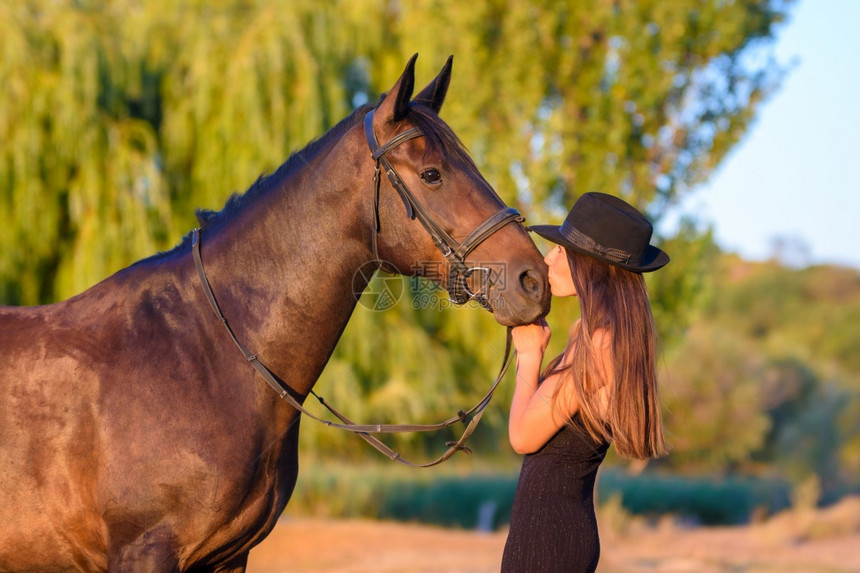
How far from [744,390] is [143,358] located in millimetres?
19421

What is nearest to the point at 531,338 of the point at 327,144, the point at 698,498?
the point at 327,144

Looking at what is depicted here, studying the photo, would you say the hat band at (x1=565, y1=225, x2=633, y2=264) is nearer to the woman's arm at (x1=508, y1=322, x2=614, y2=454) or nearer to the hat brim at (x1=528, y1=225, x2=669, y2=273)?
the hat brim at (x1=528, y1=225, x2=669, y2=273)

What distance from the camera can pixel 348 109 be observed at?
11328mm

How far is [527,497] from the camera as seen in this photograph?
2766 mm

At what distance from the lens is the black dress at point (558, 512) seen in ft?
8.84

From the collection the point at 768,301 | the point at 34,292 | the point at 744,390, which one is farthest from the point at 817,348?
the point at 34,292

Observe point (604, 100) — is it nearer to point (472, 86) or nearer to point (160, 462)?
point (472, 86)

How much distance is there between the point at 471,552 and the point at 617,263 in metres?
6.97

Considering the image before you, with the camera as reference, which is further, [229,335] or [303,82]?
[303,82]

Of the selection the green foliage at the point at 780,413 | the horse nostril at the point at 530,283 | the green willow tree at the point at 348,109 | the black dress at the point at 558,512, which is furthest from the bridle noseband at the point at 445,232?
→ the green foliage at the point at 780,413

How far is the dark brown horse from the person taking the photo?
8.45ft

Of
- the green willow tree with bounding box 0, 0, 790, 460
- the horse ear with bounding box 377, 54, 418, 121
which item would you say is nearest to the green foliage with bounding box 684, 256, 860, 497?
the green willow tree with bounding box 0, 0, 790, 460

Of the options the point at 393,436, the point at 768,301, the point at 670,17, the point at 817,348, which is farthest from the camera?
the point at 768,301

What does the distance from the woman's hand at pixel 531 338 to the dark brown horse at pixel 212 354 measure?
0.29 ft
